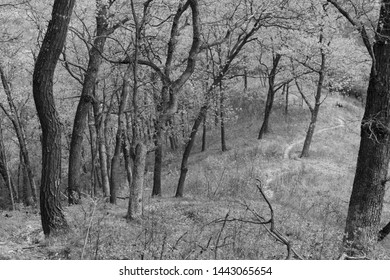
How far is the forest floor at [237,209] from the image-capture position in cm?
736

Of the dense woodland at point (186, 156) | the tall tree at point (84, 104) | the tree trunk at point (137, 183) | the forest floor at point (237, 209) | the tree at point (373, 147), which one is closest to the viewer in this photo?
the forest floor at point (237, 209)

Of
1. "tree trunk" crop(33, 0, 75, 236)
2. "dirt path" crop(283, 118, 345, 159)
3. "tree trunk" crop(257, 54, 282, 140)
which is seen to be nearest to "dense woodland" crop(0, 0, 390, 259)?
"tree trunk" crop(33, 0, 75, 236)

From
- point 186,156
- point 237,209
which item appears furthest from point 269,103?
point 237,209

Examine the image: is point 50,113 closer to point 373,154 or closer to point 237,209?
point 373,154

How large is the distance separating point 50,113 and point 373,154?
6.43m

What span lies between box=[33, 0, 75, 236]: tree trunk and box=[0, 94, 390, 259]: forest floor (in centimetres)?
47

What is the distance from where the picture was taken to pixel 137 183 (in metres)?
10.1

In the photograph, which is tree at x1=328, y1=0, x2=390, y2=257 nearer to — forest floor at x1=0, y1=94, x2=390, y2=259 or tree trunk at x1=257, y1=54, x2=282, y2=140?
forest floor at x1=0, y1=94, x2=390, y2=259

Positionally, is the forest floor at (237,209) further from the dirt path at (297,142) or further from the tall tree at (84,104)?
the tall tree at (84,104)

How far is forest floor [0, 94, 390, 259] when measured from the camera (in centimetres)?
736

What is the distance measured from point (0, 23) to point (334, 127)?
3132 cm

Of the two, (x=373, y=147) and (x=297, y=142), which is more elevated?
(x=373, y=147)

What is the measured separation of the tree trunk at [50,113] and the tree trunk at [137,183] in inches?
86.5

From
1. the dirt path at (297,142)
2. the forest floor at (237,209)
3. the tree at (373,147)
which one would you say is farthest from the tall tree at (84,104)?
the dirt path at (297,142)
